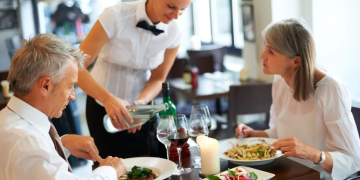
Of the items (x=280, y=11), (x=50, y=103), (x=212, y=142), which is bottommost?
(x=212, y=142)

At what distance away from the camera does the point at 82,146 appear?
1.62 metres

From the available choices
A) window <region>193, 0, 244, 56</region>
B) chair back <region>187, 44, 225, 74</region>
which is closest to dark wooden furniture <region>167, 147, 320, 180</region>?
window <region>193, 0, 244, 56</region>

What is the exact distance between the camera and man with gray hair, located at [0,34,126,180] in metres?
1.19

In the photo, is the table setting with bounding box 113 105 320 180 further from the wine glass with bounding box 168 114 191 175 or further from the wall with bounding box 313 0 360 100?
the wall with bounding box 313 0 360 100

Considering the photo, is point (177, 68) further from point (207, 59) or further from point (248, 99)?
point (248, 99)

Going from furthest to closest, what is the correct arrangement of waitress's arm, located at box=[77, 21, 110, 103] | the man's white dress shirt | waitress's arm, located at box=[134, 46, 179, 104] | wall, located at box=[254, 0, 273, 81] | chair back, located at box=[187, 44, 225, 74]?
chair back, located at box=[187, 44, 225, 74], wall, located at box=[254, 0, 273, 81], waitress's arm, located at box=[134, 46, 179, 104], waitress's arm, located at box=[77, 21, 110, 103], the man's white dress shirt

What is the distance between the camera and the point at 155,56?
7.63ft

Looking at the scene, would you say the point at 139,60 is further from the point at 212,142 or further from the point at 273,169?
the point at 273,169

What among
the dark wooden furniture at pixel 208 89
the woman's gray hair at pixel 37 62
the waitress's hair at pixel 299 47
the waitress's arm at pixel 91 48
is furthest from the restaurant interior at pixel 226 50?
the waitress's arm at pixel 91 48

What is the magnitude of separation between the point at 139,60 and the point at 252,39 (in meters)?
2.19

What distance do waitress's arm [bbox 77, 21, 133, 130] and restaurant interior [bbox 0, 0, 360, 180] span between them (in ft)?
1.00

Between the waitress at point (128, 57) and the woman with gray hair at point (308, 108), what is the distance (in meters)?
0.50

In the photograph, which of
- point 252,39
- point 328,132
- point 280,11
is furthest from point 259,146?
point 252,39

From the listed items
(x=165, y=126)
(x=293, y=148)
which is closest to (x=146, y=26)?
(x=165, y=126)
